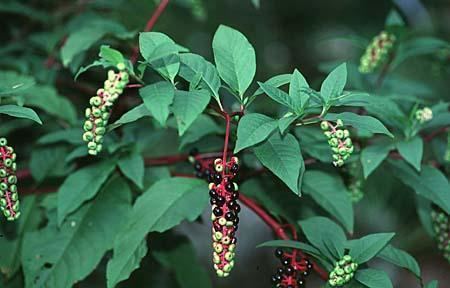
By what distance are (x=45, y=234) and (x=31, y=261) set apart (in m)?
0.08


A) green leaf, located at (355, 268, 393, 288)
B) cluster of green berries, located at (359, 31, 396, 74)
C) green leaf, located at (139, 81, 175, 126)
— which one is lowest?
green leaf, located at (355, 268, 393, 288)

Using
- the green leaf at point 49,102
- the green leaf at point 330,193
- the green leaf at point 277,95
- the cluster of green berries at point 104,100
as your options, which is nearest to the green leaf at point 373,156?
the green leaf at point 330,193

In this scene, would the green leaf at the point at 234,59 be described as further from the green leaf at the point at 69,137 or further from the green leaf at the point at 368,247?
the green leaf at the point at 69,137

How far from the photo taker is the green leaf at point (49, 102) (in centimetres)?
169

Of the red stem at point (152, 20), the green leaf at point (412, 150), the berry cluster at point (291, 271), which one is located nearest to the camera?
the berry cluster at point (291, 271)

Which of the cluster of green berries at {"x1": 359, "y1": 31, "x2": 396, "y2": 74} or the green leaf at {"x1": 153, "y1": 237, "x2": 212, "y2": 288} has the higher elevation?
the cluster of green berries at {"x1": 359, "y1": 31, "x2": 396, "y2": 74}

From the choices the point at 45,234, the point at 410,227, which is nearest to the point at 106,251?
the point at 45,234

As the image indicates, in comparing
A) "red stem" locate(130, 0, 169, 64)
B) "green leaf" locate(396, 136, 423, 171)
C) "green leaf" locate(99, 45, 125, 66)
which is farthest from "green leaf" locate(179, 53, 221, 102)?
"red stem" locate(130, 0, 169, 64)

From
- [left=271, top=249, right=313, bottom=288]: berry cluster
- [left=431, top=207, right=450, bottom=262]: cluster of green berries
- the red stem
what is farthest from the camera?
the red stem

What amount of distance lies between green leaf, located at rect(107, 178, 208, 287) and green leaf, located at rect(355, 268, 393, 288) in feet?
1.21

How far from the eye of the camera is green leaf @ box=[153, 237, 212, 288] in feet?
5.35

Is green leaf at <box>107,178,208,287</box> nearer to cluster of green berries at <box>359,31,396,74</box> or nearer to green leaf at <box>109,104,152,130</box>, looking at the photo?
green leaf at <box>109,104,152,130</box>

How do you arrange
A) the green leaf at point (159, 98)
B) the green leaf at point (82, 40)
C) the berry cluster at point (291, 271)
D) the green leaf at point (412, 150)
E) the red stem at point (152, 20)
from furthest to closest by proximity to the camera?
the red stem at point (152, 20) < the green leaf at point (82, 40) < the green leaf at point (412, 150) < the berry cluster at point (291, 271) < the green leaf at point (159, 98)

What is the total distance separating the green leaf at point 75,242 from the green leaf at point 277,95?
534 millimetres
